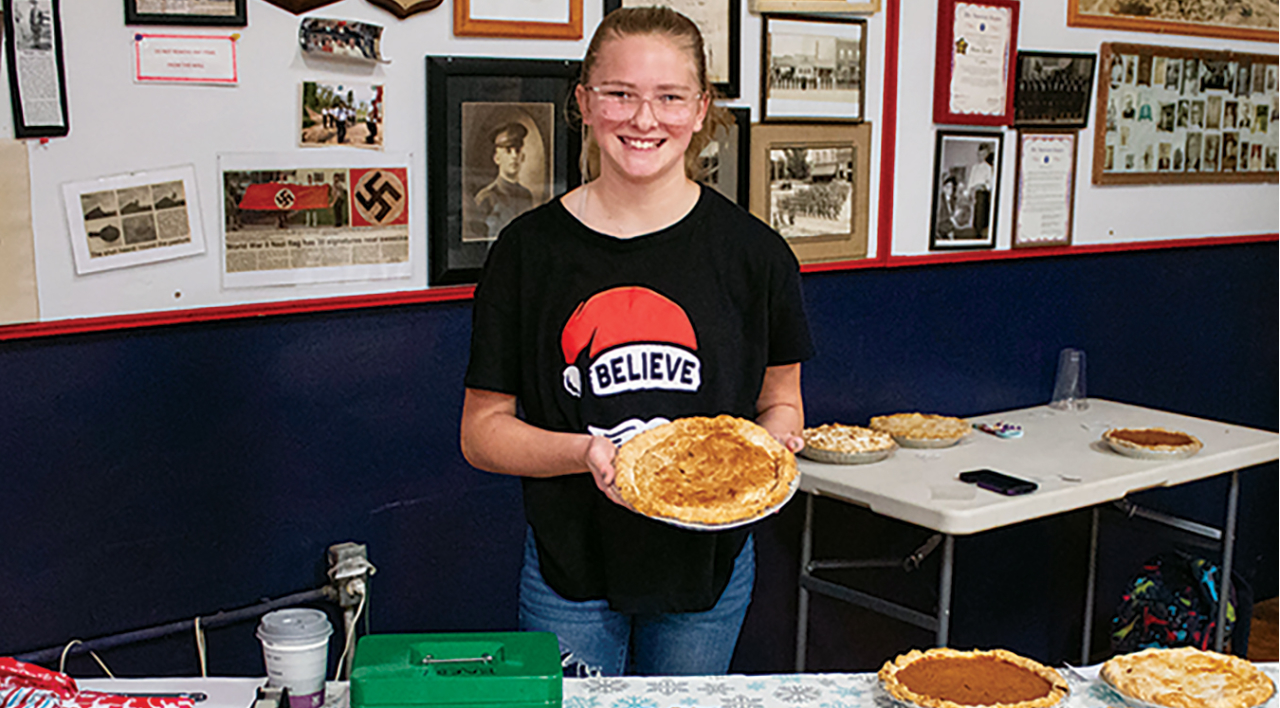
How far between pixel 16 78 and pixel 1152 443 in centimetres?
229

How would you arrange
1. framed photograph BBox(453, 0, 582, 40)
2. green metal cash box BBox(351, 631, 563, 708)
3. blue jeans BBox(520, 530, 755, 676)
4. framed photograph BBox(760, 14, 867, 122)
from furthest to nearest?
framed photograph BBox(760, 14, 867, 122) < framed photograph BBox(453, 0, 582, 40) < blue jeans BBox(520, 530, 755, 676) < green metal cash box BBox(351, 631, 563, 708)

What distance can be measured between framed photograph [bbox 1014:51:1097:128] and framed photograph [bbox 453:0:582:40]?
1.23 meters

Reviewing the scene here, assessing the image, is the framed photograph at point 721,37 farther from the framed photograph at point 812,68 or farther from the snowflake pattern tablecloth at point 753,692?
the snowflake pattern tablecloth at point 753,692

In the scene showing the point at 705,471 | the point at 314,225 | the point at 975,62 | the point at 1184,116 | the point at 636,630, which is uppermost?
the point at 975,62

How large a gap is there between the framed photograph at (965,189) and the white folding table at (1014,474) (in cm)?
45

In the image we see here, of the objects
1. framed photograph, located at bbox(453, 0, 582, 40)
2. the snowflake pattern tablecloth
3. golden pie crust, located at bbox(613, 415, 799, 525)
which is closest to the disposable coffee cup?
the snowflake pattern tablecloth

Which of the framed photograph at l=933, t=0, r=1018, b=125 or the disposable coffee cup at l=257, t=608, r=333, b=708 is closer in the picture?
the disposable coffee cup at l=257, t=608, r=333, b=708

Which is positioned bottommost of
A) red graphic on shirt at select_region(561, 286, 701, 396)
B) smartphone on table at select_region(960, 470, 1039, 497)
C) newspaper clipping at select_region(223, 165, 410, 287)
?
smartphone on table at select_region(960, 470, 1039, 497)

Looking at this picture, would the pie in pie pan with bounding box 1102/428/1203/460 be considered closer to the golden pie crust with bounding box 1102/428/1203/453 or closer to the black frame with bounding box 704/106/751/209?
the golden pie crust with bounding box 1102/428/1203/453

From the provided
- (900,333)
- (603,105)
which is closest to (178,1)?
(603,105)

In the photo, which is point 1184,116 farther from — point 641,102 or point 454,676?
point 454,676

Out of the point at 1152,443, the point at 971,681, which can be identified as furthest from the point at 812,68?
the point at 971,681

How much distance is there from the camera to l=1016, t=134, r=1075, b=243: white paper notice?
10.6 feet

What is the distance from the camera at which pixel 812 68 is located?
9.20ft
